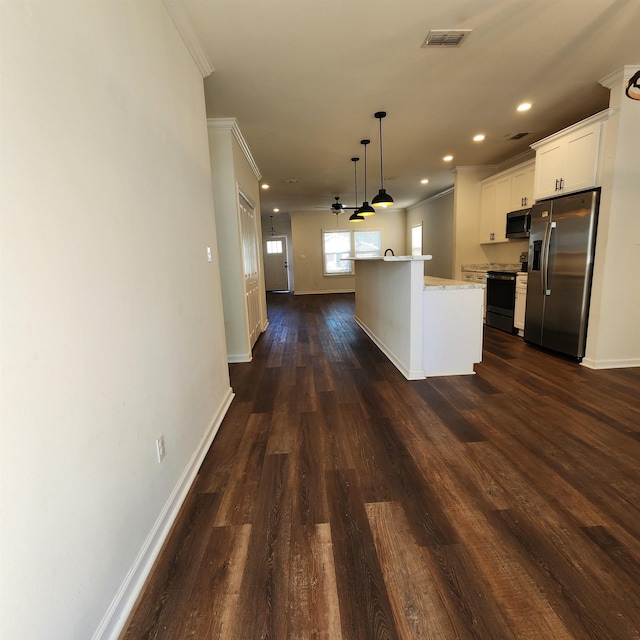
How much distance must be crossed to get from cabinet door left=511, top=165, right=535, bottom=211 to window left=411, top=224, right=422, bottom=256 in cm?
448

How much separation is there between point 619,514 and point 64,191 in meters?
2.53

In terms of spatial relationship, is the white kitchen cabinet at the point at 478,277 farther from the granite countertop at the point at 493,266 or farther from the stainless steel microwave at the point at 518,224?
the stainless steel microwave at the point at 518,224

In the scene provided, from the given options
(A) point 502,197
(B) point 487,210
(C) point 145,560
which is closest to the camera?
(C) point 145,560

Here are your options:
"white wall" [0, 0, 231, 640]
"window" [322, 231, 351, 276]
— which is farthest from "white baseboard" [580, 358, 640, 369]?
"window" [322, 231, 351, 276]

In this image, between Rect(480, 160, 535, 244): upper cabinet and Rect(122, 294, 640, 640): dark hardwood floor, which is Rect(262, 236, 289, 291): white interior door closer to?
Rect(480, 160, 535, 244): upper cabinet

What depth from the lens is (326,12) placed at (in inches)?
82.7

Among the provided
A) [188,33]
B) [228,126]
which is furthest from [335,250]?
[188,33]

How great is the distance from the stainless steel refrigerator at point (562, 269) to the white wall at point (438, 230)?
309 centimetres

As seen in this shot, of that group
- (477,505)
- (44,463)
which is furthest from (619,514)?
(44,463)

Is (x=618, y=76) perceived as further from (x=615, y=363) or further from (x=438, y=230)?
(x=438, y=230)

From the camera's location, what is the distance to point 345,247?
35.1ft

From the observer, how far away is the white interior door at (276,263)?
12.9m

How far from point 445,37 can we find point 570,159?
7.05 feet

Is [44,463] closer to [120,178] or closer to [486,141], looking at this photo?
[120,178]
